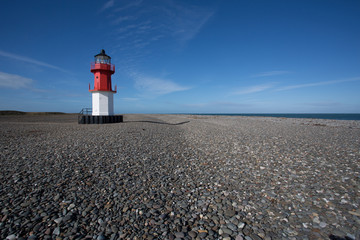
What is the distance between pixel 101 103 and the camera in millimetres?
26812

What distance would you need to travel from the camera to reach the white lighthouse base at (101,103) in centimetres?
2669

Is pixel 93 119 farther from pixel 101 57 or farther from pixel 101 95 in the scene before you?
pixel 101 57

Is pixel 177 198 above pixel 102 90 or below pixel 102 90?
below

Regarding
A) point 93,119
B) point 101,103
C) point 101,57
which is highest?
point 101,57

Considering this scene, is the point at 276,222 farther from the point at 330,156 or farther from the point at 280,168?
the point at 330,156

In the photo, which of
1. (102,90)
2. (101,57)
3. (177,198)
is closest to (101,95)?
(102,90)

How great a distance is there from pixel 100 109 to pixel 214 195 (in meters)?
26.1

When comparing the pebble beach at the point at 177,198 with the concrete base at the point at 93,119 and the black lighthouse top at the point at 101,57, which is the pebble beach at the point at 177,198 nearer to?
the concrete base at the point at 93,119

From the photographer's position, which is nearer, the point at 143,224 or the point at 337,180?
the point at 143,224

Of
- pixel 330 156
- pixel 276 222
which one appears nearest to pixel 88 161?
pixel 276 222

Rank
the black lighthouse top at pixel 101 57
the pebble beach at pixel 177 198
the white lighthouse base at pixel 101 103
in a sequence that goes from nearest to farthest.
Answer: the pebble beach at pixel 177 198, the white lighthouse base at pixel 101 103, the black lighthouse top at pixel 101 57

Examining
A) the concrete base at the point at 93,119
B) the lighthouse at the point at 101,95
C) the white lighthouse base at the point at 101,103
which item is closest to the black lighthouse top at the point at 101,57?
the lighthouse at the point at 101,95

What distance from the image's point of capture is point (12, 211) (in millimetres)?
3941

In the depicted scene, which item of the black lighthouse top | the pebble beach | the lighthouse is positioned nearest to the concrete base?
the lighthouse
